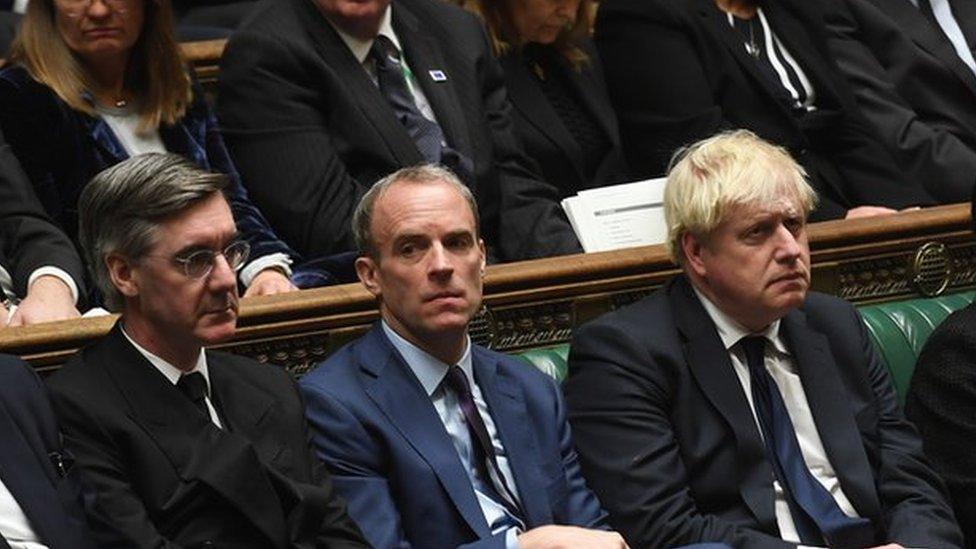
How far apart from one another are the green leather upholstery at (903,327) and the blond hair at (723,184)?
0.51 meters

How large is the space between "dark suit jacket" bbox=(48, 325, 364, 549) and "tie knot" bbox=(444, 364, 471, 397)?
31 centimetres

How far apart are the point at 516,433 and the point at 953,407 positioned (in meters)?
0.85

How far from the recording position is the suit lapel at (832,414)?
339 cm

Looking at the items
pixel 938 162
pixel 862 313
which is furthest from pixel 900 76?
pixel 862 313

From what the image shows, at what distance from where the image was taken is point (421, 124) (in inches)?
158

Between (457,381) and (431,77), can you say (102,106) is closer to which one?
(431,77)

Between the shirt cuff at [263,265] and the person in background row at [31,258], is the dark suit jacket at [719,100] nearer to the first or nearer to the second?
the shirt cuff at [263,265]

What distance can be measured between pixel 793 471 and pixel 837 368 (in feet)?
0.77

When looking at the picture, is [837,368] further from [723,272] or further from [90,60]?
[90,60]

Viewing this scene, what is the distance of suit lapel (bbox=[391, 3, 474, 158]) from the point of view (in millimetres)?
4051

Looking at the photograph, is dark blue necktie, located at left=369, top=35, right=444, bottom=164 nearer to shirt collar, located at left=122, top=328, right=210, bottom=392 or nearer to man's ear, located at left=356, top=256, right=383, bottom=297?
man's ear, located at left=356, top=256, right=383, bottom=297

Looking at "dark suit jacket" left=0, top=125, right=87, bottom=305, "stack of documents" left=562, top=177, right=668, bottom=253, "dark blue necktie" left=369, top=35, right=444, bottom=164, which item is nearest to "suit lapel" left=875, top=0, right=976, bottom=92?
"stack of documents" left=562, top=177, right=668, bottom=253

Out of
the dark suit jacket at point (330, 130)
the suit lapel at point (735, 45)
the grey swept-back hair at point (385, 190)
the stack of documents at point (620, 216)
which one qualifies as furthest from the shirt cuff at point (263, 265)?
the suit lapel at point (735, 45)

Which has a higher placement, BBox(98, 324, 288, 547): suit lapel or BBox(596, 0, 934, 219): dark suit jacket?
BBox(98, 324, 288, 547): suit lapel
